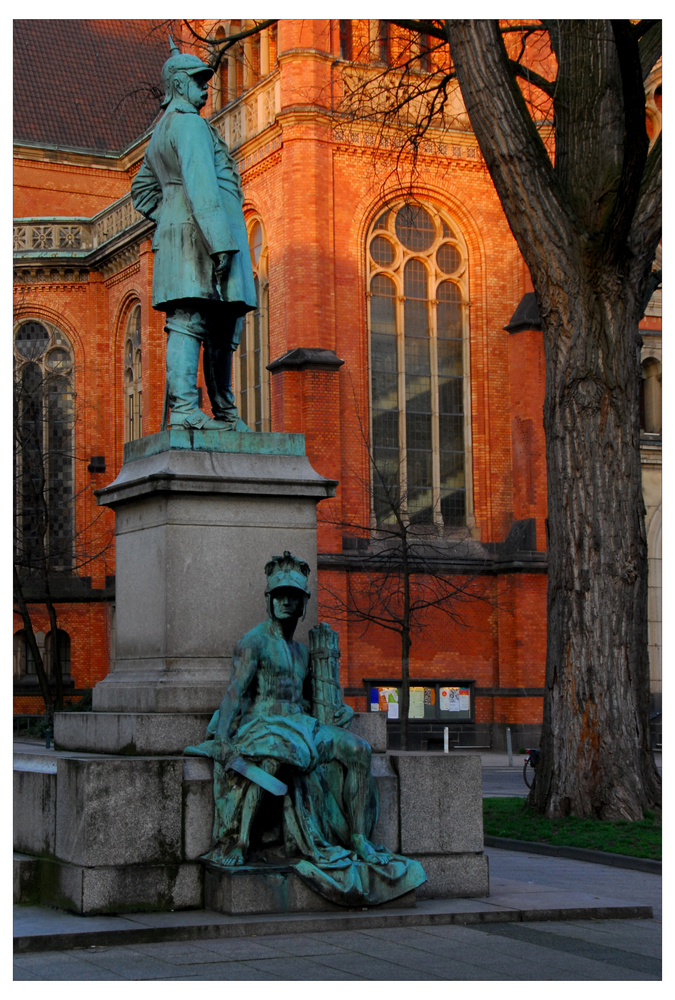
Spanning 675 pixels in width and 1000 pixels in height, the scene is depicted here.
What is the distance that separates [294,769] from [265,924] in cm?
88

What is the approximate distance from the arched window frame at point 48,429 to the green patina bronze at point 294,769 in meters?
30.6

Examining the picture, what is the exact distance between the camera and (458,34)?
48.9ft

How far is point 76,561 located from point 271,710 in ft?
105

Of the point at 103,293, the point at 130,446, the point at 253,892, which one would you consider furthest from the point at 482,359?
the point at 253,892

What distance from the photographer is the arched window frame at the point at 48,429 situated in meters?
39.2

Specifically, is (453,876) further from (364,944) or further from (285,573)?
(285,573)

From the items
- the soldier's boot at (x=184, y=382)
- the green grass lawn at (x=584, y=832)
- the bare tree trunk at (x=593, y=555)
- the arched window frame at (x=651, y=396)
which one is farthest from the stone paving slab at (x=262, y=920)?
the arched window frame at (x=651, y=396)

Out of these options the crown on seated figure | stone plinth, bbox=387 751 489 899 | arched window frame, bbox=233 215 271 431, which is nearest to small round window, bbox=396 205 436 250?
arched window frame, bbox=233 215 271 431

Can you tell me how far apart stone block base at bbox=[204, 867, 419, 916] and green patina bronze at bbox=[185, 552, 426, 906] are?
8 cm

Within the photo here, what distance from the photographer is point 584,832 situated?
13.6 meters

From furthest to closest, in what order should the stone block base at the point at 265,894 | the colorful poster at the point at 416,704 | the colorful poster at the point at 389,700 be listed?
1. the colorful poster at the point at 416,704
2. the colorful poster at the point at 389,700
3. the stone block base at the point at 265,894

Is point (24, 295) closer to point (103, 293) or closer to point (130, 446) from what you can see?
point (103, 293)

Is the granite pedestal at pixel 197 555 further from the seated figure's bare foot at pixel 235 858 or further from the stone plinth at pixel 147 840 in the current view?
the seated figure's bare foot at pixel 235 858

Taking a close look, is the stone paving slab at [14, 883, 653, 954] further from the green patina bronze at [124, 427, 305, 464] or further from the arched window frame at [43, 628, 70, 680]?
the arched window frame at [43, 628, 70, 680]
